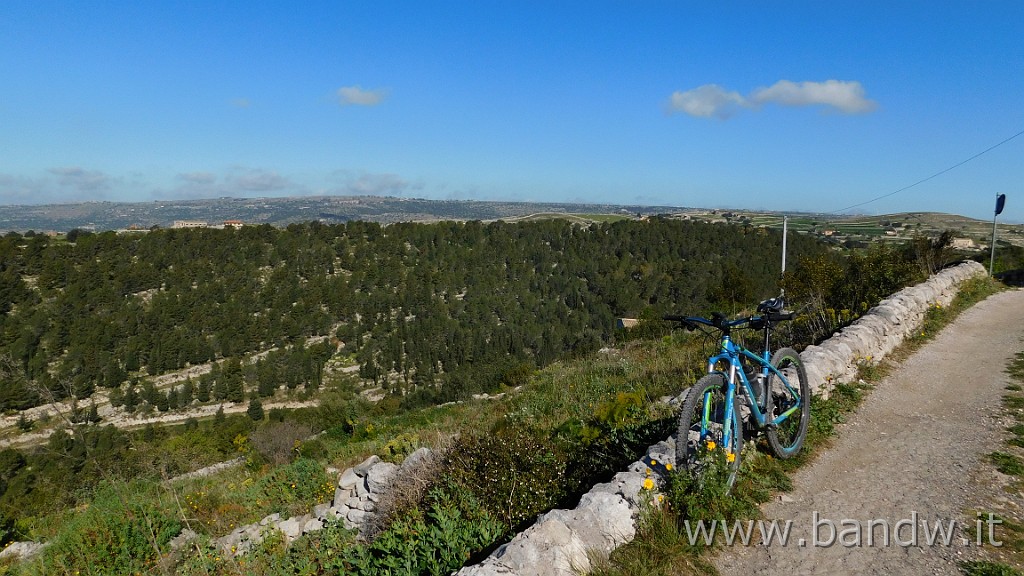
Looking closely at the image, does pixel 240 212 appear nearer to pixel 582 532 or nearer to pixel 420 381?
pixel 420 381

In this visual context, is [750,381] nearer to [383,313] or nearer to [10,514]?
[10,514]

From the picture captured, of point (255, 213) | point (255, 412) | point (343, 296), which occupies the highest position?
point (255, 213)

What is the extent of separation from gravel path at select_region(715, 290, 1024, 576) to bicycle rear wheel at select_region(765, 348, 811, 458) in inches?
10.7

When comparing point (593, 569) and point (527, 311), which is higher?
point (593, 569)

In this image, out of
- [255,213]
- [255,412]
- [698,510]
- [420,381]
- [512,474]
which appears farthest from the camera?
[255,213]

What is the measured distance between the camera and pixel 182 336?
5991cm

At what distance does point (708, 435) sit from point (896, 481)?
179 centimetres

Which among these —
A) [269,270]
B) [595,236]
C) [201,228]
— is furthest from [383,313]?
[595,236]

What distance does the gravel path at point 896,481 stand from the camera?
3.23 metres

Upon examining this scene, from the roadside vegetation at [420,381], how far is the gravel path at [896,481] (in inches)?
12.1

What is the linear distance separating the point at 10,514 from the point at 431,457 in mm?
18441

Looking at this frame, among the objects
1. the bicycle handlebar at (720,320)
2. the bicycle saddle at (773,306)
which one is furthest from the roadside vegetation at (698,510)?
the bicycle saddle at (773,306)

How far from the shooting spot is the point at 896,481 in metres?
4.16

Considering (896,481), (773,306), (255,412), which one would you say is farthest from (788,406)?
(255,412)
